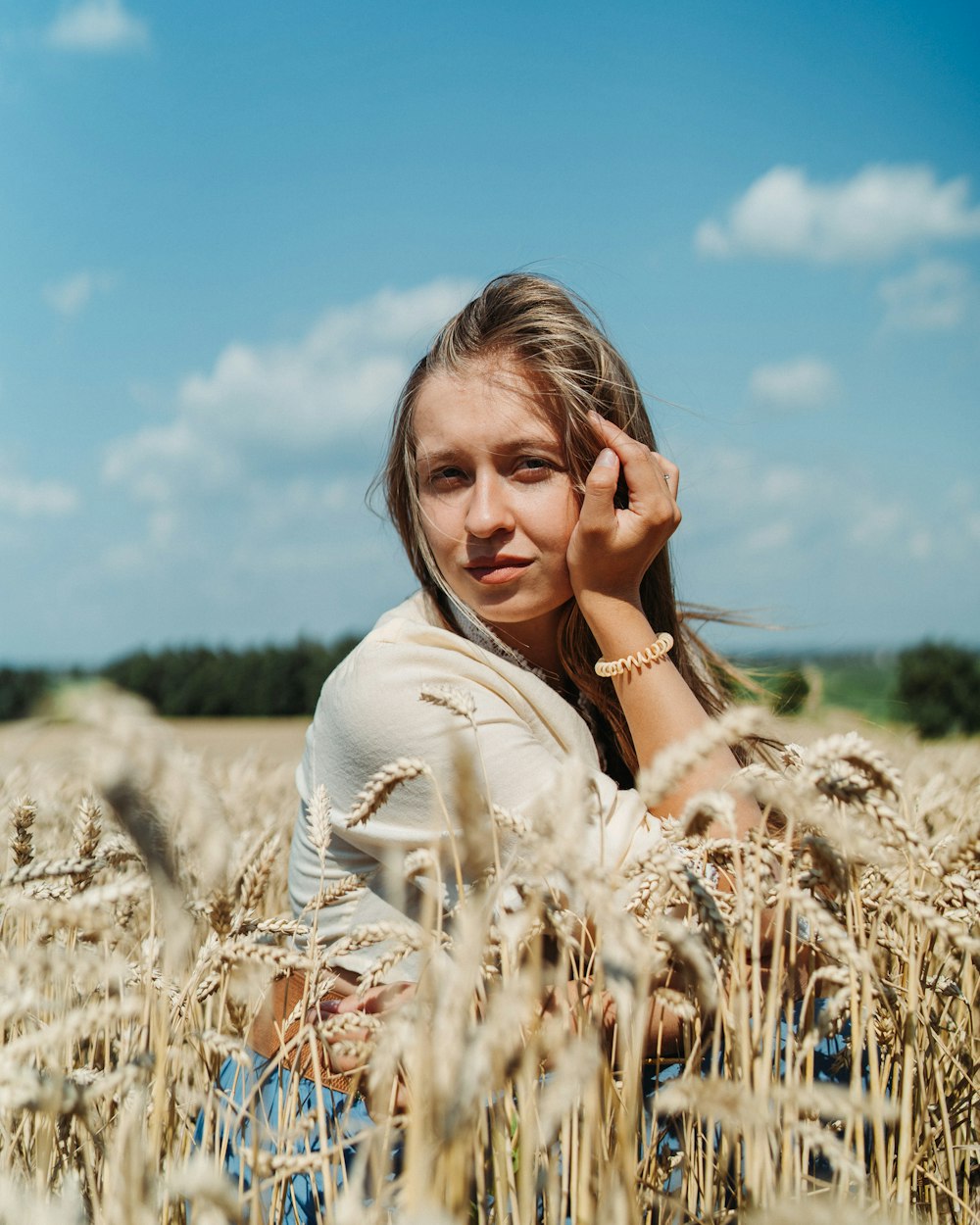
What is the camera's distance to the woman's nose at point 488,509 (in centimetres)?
219

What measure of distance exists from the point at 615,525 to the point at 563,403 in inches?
13.5

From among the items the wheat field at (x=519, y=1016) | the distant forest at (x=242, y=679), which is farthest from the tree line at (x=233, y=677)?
the wheat field at (x=519, y=1016)

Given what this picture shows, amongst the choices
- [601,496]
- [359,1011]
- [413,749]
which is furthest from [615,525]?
[359,1011]

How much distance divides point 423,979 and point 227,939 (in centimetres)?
39

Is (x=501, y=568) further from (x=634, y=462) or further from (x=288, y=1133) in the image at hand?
(x=288, y=1133)

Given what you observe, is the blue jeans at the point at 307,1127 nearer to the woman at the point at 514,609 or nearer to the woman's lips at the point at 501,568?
the woman at the point at 514,609

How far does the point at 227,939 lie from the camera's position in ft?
4.30

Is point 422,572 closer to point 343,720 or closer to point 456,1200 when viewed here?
point 343,720

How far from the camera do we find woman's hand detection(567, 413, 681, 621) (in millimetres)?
2186

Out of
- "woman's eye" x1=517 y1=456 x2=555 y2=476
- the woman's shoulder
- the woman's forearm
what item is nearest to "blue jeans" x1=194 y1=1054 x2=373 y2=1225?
the woman's shoulder

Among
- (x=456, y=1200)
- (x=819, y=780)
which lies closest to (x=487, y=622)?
(x=819, y=780)

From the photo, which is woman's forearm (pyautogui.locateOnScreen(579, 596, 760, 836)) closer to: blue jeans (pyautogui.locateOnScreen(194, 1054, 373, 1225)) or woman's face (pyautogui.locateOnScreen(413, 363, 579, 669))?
woman's face (pyautogui.locateOnScreen(413, 363, 579, 669))

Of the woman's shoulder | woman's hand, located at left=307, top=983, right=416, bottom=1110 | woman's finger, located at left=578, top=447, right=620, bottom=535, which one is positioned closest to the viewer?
woman's hand, located at left=307, top=983, right=416, bottom=1110

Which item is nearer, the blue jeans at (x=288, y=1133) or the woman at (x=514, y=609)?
the blue jeans at (x=288, y=1133)
